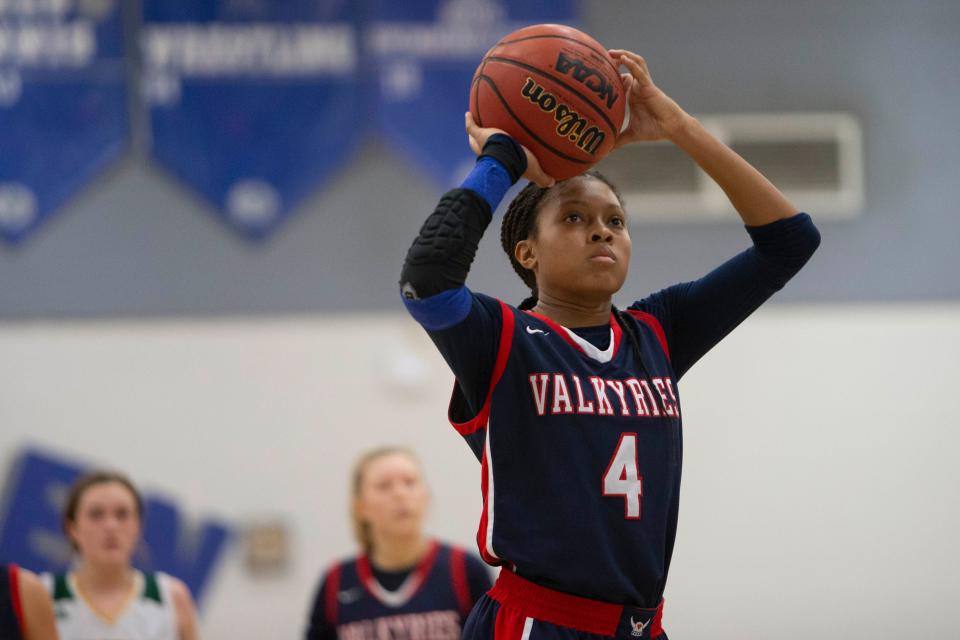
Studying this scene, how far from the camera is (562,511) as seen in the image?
1922 millimetres

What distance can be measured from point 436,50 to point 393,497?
9.90 ft

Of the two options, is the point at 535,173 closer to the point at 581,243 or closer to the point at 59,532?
the point at 581,243

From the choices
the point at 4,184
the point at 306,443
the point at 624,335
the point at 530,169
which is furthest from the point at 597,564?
the point at 4,184

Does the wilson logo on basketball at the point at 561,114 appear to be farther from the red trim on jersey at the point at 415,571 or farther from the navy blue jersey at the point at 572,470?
the red trim on jersey at the point at 415,571

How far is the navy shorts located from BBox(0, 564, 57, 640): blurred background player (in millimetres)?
1676

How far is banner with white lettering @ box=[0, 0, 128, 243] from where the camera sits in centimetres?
583

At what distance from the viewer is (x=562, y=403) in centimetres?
197

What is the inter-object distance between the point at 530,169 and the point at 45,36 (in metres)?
4.64

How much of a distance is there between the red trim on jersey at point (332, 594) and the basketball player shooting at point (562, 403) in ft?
5.91

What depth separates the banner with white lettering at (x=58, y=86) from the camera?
5.83 meters

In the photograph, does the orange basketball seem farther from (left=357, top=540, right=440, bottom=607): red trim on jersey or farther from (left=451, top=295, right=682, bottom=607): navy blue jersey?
(left=357, top=540, right=440, bottom=607): red trim on jersey

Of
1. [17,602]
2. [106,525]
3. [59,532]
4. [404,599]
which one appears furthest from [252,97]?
[17,602]

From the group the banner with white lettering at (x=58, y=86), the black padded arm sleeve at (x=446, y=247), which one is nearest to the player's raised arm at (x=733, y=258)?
the black padded arm sleeve at (x=446, y=247)

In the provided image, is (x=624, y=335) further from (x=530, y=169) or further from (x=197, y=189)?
(x=197, y=189)
